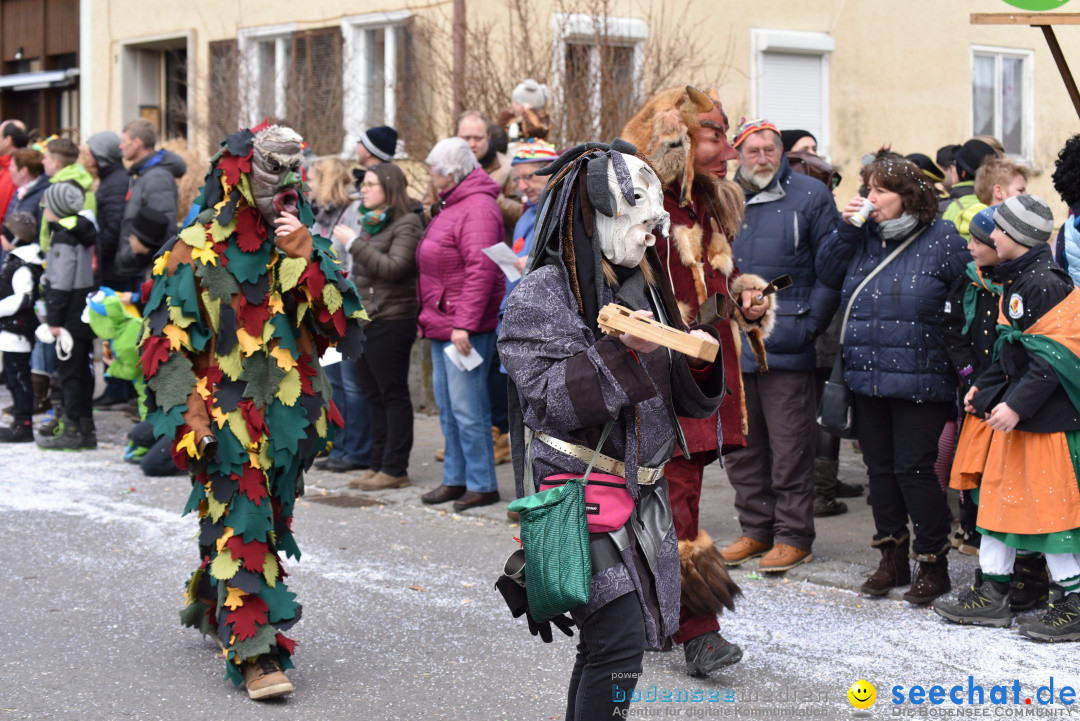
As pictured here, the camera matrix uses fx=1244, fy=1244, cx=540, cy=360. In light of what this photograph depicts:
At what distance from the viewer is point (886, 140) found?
17.0 meters

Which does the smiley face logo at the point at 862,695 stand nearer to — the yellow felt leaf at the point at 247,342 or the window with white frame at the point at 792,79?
the yellow felt leaf at the point at 247,342

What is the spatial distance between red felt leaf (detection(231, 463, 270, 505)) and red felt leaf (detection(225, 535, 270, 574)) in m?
0.16

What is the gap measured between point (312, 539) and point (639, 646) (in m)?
4.07

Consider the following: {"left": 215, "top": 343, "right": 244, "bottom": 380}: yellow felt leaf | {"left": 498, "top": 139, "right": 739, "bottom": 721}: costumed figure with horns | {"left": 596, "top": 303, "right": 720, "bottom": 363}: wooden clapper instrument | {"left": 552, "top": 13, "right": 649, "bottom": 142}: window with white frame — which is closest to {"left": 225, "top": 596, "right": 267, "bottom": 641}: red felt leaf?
{"left": 215, "top": 343, "right": 244, "bottom": 380}: yellow felt leaf

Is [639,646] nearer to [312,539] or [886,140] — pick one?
[312,539]

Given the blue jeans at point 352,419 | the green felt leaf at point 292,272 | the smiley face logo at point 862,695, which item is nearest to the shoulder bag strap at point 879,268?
the smiley face logo at point 862,695

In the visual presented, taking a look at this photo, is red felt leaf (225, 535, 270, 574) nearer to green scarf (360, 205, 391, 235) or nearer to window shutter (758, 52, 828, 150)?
green scarf (360, 205, 391, 235)

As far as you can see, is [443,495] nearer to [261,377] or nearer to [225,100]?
[261,377]

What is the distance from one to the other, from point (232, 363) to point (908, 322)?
3.07 m

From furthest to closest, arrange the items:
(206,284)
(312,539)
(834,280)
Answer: (312,539) < (834,280) < (206,284)

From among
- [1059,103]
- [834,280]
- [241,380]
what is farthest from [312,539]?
[1059,103]

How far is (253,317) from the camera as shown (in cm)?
492

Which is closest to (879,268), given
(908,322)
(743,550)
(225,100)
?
(908,322)

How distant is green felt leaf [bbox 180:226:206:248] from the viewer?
191 inches
